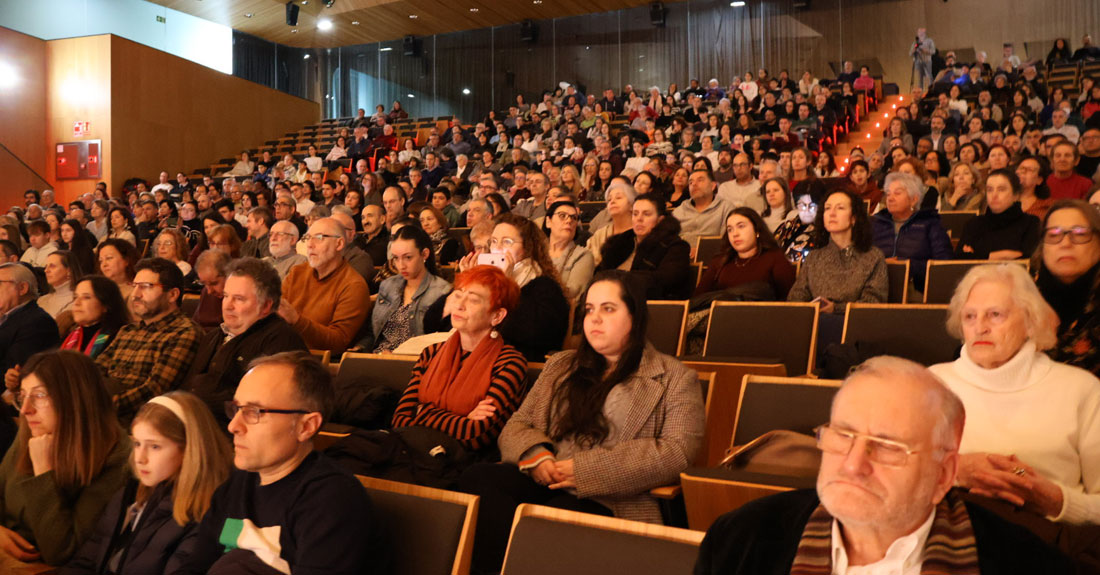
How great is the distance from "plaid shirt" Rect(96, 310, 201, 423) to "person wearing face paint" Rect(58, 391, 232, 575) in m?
0.93

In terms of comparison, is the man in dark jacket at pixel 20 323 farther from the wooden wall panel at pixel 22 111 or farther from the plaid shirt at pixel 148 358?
the wooden wall panel at pixel 22 111

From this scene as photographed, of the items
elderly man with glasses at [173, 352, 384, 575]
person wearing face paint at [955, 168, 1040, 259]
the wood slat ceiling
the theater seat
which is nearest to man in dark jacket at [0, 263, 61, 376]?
elderly man with glasses at [173, 352, 384, 575]

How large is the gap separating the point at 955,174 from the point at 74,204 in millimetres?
8673

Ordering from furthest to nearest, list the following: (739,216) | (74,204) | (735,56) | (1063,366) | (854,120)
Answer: (735,56) < (854,120) < (74,204) < (739,216) < (1063,366)

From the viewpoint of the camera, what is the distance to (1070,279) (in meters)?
2.36

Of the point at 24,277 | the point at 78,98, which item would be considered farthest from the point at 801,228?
the point at 78,98

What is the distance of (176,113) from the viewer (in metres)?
13.8

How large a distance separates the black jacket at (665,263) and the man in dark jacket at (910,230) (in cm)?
97

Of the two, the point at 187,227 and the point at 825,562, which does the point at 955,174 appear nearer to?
the point at 825,562

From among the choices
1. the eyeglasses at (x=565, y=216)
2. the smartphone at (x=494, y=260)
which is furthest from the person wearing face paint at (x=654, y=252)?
the smartphone at (x=494, y=260)

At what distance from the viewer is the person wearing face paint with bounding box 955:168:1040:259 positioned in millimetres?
3951

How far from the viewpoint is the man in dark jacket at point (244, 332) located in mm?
2812

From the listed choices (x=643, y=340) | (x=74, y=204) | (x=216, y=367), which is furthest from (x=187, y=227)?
(x=643, y=340)

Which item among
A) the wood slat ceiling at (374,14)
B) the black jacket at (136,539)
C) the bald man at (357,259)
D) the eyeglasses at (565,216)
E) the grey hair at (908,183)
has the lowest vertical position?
the black jacket at (136,539)
